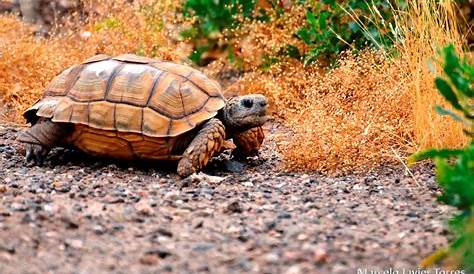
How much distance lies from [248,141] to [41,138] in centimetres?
130

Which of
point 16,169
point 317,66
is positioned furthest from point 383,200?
point 317,66

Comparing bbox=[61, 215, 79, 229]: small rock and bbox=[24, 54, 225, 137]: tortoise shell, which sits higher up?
bbox=[24, 54, 225, 137]: tortoise shell

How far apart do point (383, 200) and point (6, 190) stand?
190 centimetres

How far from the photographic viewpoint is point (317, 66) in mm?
6242

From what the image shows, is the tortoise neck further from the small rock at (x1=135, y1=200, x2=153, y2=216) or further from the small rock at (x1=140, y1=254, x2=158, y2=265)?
the small rock at (x1=140, y1=254, x2=158, y2=265)

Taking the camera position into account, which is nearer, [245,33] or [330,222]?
Answer: [330,222]

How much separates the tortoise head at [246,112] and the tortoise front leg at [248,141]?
0.11 metres

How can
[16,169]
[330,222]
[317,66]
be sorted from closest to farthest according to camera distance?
[330,222], [16,169], [317,66]

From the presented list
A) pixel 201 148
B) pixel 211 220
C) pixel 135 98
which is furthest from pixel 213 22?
pixel 211 220

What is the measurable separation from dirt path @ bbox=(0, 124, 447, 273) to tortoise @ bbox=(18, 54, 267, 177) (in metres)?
0.15

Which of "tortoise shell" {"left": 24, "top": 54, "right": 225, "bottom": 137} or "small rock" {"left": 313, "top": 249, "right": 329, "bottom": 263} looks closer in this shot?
"small rock" {"left": 313, "top": 249, "right": 329, "bottom": 263}

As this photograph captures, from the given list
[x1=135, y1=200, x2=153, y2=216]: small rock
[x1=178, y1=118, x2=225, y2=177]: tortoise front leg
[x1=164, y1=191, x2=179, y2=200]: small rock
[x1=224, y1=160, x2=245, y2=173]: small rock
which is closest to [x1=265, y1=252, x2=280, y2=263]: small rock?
[x1=135, y1=200, x2=153, y2=216]: small rock

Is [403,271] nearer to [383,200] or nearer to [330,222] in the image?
[330,222]

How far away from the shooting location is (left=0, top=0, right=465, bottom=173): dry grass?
14.3ft
